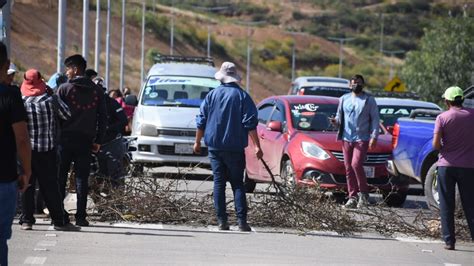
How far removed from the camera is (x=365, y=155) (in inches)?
691

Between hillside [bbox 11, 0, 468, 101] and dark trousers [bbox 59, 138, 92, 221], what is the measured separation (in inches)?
2142

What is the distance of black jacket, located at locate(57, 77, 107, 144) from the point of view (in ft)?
44.6

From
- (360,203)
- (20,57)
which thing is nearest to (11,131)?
(360,203)

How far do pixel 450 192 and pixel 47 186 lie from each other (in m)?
4.27

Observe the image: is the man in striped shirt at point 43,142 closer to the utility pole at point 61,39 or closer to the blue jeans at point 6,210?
the blue jeans at point 6,210

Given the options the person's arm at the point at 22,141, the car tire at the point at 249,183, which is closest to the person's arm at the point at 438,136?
the person's arm at the point at 22,141

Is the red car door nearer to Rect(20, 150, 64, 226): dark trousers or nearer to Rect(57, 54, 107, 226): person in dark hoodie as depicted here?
Rect(57, 54, 107, 226): person in dark hoodie

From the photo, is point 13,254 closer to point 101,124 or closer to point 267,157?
point 101,124

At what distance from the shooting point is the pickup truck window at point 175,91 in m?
23.4

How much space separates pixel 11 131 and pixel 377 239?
6.27 metres

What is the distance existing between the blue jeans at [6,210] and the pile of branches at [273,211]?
18.3 feet

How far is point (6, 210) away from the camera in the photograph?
873 centimetres

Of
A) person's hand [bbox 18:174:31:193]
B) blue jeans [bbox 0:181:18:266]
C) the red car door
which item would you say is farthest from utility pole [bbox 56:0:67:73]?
blue jeans [bbox 0:181:18:266]

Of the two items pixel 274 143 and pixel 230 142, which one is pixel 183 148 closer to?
pixel 274 143
